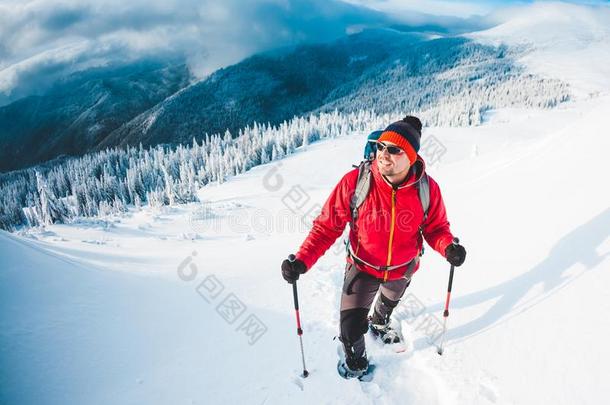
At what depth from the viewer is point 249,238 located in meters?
9.80

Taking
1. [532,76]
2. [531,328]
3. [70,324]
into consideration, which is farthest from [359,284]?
[532,76]

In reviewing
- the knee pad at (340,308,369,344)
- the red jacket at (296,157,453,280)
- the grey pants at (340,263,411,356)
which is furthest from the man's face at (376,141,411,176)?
the knee pad at (340,308,369,344)

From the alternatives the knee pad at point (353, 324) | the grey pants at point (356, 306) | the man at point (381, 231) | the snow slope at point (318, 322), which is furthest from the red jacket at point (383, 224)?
the snow slope at point (318, 322)

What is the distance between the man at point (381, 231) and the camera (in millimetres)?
2988

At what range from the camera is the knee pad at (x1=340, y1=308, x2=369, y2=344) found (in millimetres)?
3447

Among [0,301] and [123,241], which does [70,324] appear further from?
[123,241]

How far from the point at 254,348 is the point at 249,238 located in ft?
19.6

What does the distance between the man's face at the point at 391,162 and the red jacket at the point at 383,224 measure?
13 cm

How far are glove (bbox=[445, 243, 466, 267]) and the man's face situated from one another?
948 millimetres

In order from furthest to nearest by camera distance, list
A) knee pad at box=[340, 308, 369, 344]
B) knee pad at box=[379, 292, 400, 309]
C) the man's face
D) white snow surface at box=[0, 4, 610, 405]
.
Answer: knee pad at box=[379, 292, 400, 309] < knee pad at box=[340, 308, 369, 344] < white snow surface at box=[0, 4, 610, 405] < the man's face

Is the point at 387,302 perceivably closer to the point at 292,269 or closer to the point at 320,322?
the point at 320,322

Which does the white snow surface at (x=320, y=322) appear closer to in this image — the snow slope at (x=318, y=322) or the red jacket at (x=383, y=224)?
the snow slope at (x=318, y=322)

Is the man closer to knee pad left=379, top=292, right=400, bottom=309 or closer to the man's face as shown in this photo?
the man's face

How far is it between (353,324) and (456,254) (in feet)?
4.14
